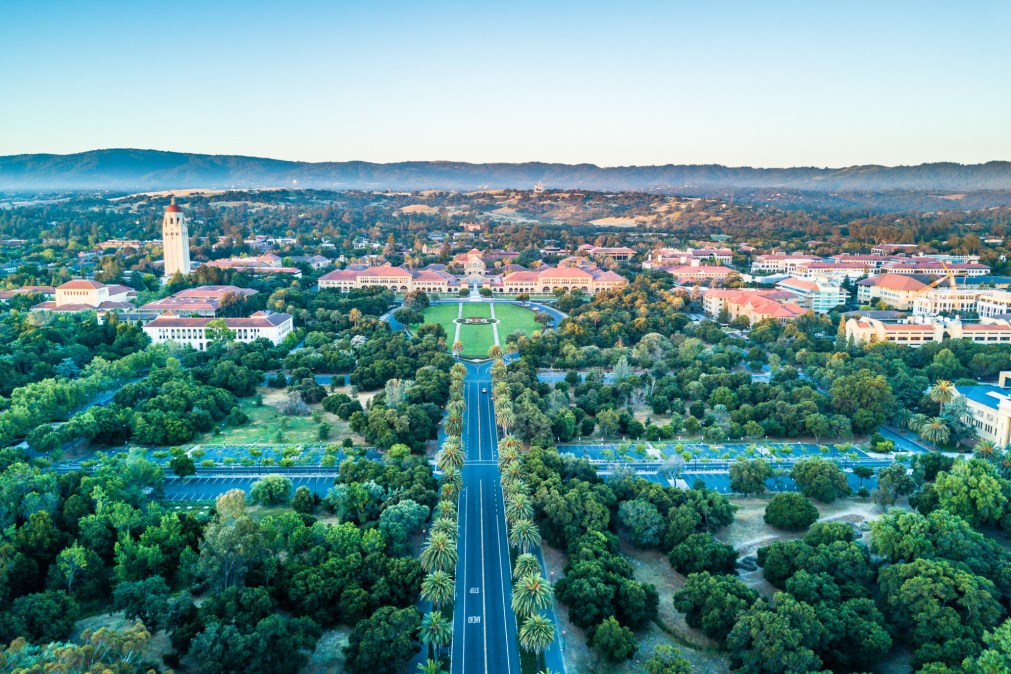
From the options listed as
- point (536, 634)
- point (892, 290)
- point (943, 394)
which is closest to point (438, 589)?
point (536, 634)

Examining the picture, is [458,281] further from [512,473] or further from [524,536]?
[524,536]

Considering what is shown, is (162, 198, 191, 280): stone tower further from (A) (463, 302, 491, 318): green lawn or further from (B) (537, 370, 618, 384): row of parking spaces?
(B) (537, 370, 618, 384): row of parking spaces

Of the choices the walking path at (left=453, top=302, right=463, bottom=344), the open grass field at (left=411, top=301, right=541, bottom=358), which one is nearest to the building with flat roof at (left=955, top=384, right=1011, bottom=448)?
the open grass field at (left=411, top=301, right=541, bottom=358)

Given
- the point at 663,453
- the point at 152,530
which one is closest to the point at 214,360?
the point at 152,530

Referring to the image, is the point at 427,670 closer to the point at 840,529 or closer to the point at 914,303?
the point at 840,529

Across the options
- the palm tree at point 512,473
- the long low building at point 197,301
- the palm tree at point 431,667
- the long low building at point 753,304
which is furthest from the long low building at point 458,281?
the palm tree at point 431,667
